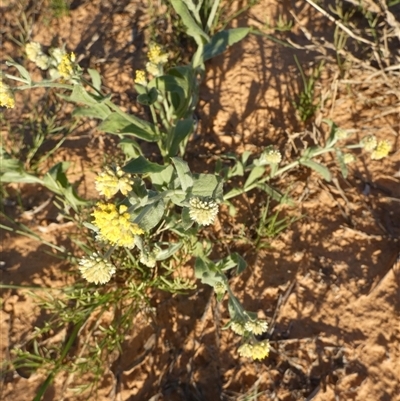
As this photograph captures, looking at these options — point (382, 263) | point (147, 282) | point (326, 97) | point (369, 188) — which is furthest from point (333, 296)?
point (326, 97)

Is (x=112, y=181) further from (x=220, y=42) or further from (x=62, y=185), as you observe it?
(x=220, y=42)

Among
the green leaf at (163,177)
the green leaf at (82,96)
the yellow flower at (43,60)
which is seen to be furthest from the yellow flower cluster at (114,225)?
the yellow flower at (43,60)

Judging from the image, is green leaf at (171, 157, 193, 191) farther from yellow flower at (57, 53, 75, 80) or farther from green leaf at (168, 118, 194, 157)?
yellow flower at (57, 53, 75, 80)

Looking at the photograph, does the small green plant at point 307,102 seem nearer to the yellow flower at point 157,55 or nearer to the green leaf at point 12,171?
the yellow flower at point 157,55

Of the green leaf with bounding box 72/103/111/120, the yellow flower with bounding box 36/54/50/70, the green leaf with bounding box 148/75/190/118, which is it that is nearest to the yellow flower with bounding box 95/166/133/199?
the green leaf with bounding box 72/103/111/120

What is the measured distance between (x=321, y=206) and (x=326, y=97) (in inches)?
29.6

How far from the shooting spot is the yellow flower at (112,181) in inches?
80.6

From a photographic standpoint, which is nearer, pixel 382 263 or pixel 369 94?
pixel 382 263

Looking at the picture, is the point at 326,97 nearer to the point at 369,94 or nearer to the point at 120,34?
the point at 369,94

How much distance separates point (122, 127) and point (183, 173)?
598mm

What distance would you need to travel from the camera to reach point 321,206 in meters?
2.92

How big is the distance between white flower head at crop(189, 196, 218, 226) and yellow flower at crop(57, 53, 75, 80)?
0.85 metres

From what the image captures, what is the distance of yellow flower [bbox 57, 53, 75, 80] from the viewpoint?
2234mm

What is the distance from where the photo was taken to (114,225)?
1.90 m
